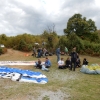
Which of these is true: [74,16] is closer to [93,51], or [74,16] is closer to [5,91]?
[93,51]

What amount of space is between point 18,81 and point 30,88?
1.62 m

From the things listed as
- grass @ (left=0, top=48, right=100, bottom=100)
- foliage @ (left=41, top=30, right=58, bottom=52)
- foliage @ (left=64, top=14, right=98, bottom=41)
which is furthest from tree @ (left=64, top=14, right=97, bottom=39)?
grass @ (left=0, top=48, right=100, bottom=100)

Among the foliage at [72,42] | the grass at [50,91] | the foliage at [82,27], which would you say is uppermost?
the foliage at [82,27]

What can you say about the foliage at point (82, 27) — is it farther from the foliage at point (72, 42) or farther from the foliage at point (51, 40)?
the foliage at point (72, 42)

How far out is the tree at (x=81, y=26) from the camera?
1137 inches

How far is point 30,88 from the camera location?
8.59 metres

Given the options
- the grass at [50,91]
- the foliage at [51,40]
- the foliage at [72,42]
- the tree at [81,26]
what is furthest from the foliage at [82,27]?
the grass at [50,91]

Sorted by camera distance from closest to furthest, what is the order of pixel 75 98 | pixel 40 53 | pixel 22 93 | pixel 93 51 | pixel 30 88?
pixel 75 98 → pixel 22 93 → pixel 30 88 → pixel 40 53 → pixel 93 51

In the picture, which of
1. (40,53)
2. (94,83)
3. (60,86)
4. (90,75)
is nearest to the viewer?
(60,86)

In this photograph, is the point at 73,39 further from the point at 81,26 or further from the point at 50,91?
the point at 50,91

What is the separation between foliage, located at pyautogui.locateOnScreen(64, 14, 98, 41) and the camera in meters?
28.9

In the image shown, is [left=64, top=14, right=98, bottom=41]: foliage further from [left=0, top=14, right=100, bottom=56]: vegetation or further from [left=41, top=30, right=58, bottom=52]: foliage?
[left=41, top=30, right=58, bottom=52]: foliage

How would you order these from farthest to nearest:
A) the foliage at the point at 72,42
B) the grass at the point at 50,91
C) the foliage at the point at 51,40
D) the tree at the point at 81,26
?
the tree at the point at 81,26, the foliage at the point at 51,40, the foliage at the point at 72,42, the grass at the point at 50,91

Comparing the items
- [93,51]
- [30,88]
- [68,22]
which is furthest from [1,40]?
[30,88]
